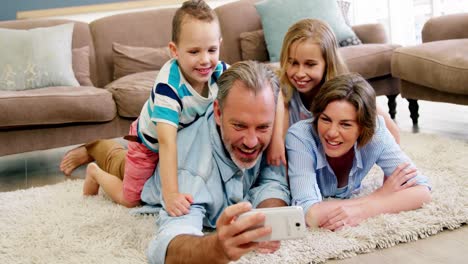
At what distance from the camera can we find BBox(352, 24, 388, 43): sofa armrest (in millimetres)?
3941

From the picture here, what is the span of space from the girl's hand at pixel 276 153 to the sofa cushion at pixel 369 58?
1752 mm

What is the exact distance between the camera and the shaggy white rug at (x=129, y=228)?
1.57 metres

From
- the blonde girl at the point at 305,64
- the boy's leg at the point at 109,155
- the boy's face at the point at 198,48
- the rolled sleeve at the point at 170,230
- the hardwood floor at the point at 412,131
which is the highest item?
the boy's face at the point at 198,48

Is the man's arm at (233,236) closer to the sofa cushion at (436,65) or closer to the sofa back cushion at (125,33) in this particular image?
the sofa cushion at (436,65)

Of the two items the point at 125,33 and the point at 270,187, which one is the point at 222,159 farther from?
the point at 125,33

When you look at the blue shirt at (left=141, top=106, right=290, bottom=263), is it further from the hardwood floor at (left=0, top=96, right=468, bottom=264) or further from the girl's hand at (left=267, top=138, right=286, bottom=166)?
the hardwood floor at (left=0, top=96, right=468, bottom=264)

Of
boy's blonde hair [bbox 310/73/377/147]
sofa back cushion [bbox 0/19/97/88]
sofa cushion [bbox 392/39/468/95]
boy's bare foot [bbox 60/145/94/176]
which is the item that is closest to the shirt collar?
boy's blonde hair [bbox 310/73/377/147]

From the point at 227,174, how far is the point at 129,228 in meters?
0.40

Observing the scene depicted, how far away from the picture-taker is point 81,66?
3.83 metres

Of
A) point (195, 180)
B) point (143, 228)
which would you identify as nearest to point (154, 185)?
point (143, 228)

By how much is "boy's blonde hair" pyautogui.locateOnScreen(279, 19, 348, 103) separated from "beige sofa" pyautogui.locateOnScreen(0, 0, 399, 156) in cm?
126

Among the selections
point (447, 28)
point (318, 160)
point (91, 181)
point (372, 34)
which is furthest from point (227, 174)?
point (372, 34)

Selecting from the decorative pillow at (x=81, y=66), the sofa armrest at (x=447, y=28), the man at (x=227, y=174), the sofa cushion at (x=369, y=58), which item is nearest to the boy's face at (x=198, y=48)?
the man at (x=227, y=174)

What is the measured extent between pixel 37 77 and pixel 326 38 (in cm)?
207
